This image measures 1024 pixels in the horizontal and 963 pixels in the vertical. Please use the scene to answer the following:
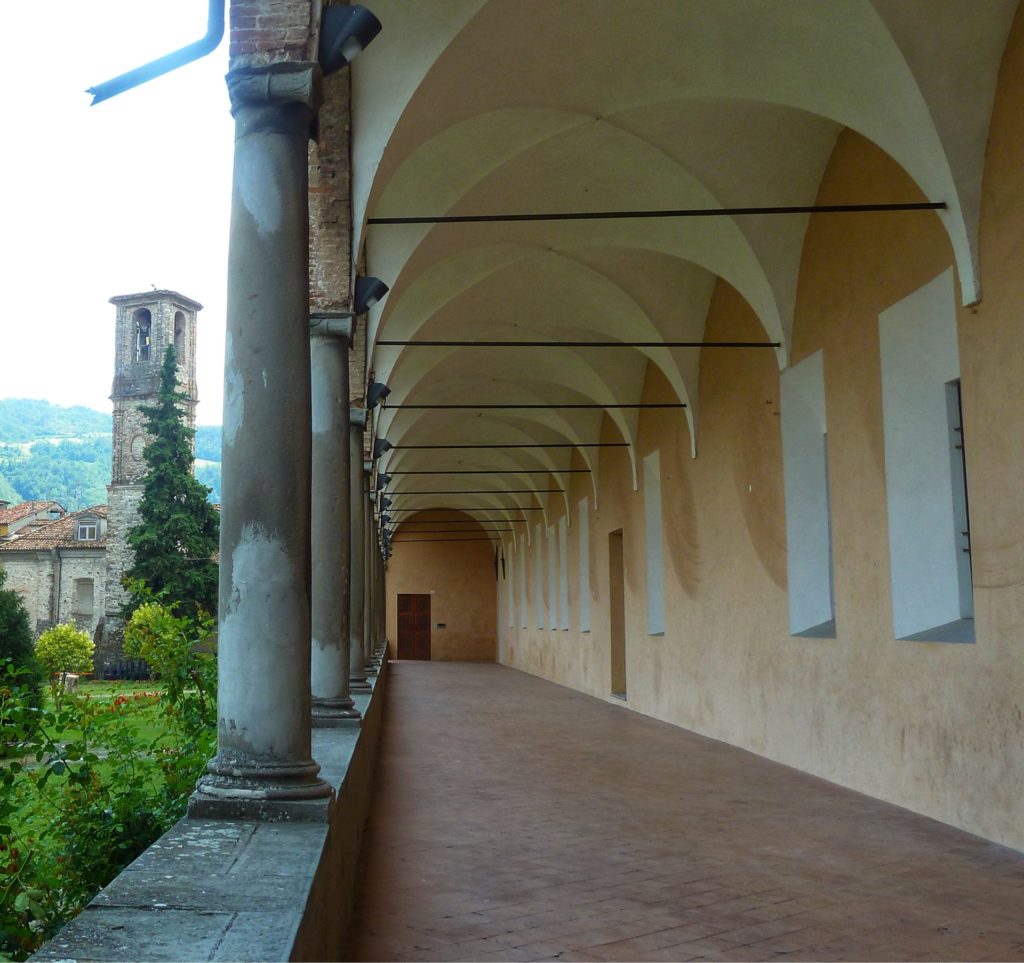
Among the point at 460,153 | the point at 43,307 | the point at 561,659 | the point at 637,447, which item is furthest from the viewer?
the point at 43,307

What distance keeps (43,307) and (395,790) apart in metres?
117

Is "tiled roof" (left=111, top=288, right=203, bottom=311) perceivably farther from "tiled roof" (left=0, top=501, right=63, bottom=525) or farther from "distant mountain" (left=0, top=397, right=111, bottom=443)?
"distant mountain" (left=0, top=397, right=111, bottom=443)

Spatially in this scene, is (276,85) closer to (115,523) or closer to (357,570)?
(357,570)

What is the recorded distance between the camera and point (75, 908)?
4445mm

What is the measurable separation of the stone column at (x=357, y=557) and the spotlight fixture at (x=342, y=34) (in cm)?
586

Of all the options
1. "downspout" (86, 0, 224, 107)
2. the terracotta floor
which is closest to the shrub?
the terracotta floor

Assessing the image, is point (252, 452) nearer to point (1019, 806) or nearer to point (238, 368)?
point (238, 368)

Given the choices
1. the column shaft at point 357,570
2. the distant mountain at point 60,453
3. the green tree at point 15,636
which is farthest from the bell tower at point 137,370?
the column shaft at point 357,570

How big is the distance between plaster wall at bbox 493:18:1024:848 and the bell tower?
34486 millimetres

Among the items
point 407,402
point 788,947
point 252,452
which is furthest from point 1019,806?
point 407,402

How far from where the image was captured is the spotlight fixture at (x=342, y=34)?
4555 millimetres

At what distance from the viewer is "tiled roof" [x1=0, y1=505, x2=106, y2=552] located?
151ft

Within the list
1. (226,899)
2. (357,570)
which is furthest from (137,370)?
(226,899)

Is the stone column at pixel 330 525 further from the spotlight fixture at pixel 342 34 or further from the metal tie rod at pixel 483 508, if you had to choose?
the metal tie rod at pixel 483 508
